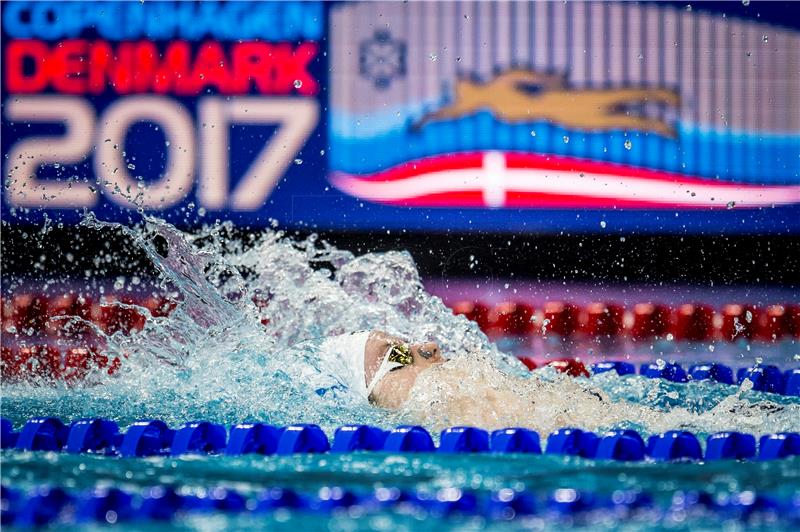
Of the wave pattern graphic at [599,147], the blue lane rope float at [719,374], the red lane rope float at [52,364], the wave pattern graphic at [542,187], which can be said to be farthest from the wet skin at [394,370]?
the wave pattern graphic at [599,147]

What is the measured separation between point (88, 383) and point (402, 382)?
67.8 inches

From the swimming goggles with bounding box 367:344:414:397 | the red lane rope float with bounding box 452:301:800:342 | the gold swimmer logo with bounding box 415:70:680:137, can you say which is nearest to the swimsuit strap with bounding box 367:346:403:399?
the swimming goggles with bounding box 367:344:414:397

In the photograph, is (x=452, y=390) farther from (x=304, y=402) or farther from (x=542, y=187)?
(x=542, y=187)

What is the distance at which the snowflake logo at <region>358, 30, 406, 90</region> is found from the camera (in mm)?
7617

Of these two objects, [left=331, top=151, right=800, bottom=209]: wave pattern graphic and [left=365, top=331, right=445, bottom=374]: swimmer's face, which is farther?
[left=331, top=151, right=800, bottom=209]: wave pattern graphic

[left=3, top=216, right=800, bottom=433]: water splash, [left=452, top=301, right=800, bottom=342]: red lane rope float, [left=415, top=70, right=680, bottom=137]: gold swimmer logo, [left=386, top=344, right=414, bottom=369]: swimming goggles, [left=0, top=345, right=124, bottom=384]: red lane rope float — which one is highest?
[left=415, top=70, right=680, bottom=137]: gold swimmer logo

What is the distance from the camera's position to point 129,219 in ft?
24.3

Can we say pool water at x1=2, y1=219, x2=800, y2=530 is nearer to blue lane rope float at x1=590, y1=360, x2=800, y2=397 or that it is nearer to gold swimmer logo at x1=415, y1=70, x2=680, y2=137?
blue lane rope float at x1=590, y1=360, x2=800, y2=397

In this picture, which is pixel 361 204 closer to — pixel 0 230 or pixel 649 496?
pixel 0 230

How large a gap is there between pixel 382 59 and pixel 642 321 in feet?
8.26

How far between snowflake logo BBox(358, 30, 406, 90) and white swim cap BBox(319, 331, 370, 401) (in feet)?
11.6

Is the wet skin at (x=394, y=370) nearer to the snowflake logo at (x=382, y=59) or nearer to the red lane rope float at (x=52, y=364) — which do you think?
the red lane rope float at (x=52, y=364)

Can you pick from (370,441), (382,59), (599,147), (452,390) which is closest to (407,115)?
(382,59)

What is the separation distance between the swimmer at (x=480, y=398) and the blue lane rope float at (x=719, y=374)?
0.86 m
